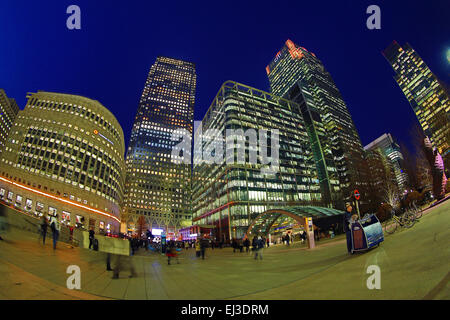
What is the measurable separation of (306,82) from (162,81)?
391ft

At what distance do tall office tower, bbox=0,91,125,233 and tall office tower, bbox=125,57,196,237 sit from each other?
149 feet

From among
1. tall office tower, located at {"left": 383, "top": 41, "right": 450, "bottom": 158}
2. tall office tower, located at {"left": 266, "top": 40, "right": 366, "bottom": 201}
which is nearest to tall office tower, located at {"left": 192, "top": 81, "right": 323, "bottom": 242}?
tall office tower, located at {"left": 266, "top": 40, "right": 366, "bottom": 201}

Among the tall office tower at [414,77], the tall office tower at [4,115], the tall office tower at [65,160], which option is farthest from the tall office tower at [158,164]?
the tall office tower at [414,77]

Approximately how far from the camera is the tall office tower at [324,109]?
103250 mm

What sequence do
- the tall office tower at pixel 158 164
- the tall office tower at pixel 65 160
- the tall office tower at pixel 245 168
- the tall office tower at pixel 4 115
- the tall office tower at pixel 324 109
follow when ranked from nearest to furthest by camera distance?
the tall office tower at pixel 65 160 → the tall office tower at pixel 245 168 → the tall office tower at pixel 324 109 → the tall office tower at pixel 4 115 → the tall office tower at pixel 158 164

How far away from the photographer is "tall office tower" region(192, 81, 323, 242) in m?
60.6

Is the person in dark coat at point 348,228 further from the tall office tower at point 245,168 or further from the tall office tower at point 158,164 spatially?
the tall office tower at point 158,164

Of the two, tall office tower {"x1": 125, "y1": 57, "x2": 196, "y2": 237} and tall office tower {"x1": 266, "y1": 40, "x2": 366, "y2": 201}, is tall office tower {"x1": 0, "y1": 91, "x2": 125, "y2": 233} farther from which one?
tall office tower {"x1": 266, "y1": 40, "x2": 366, "y2": 201}

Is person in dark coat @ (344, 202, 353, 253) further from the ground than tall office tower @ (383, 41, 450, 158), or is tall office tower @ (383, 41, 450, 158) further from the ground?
tall office tower @ (383, 41, 450, 158)

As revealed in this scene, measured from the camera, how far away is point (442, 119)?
22.9 metres

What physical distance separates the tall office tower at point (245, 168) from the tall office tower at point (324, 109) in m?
25.4

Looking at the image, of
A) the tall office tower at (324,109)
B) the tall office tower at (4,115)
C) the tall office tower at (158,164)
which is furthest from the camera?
the tall office tower at (158,164)

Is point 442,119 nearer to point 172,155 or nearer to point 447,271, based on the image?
point 447,271
